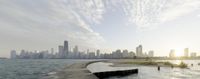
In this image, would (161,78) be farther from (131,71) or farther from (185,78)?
(131,71)

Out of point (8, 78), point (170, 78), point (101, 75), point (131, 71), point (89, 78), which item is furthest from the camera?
point (131, 71)

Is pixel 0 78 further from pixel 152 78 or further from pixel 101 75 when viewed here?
pixel 152 78

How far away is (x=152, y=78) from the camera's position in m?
51.3

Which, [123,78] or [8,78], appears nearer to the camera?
[8,78]

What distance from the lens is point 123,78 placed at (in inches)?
1982

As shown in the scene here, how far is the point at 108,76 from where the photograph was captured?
51188 mm

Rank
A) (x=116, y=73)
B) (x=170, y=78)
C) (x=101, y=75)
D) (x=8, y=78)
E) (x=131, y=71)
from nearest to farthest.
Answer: (x=8, y=78) < (x=101, y=75) < (x=170, y=78) < (x=116, y=73) < (x=131, y=71)

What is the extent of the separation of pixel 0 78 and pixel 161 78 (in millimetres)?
34166

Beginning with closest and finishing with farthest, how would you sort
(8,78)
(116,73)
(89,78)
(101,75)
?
(89,78), (8,78), (101,75), (116,73)

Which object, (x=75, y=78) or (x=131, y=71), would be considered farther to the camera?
(x=131, y=71)

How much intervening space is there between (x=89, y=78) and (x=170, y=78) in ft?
80.7

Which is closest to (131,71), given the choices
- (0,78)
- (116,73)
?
(116,73)

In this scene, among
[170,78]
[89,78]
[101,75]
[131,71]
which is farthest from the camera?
[131,71]

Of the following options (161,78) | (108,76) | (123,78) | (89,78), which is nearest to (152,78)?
Result: (161,78)
